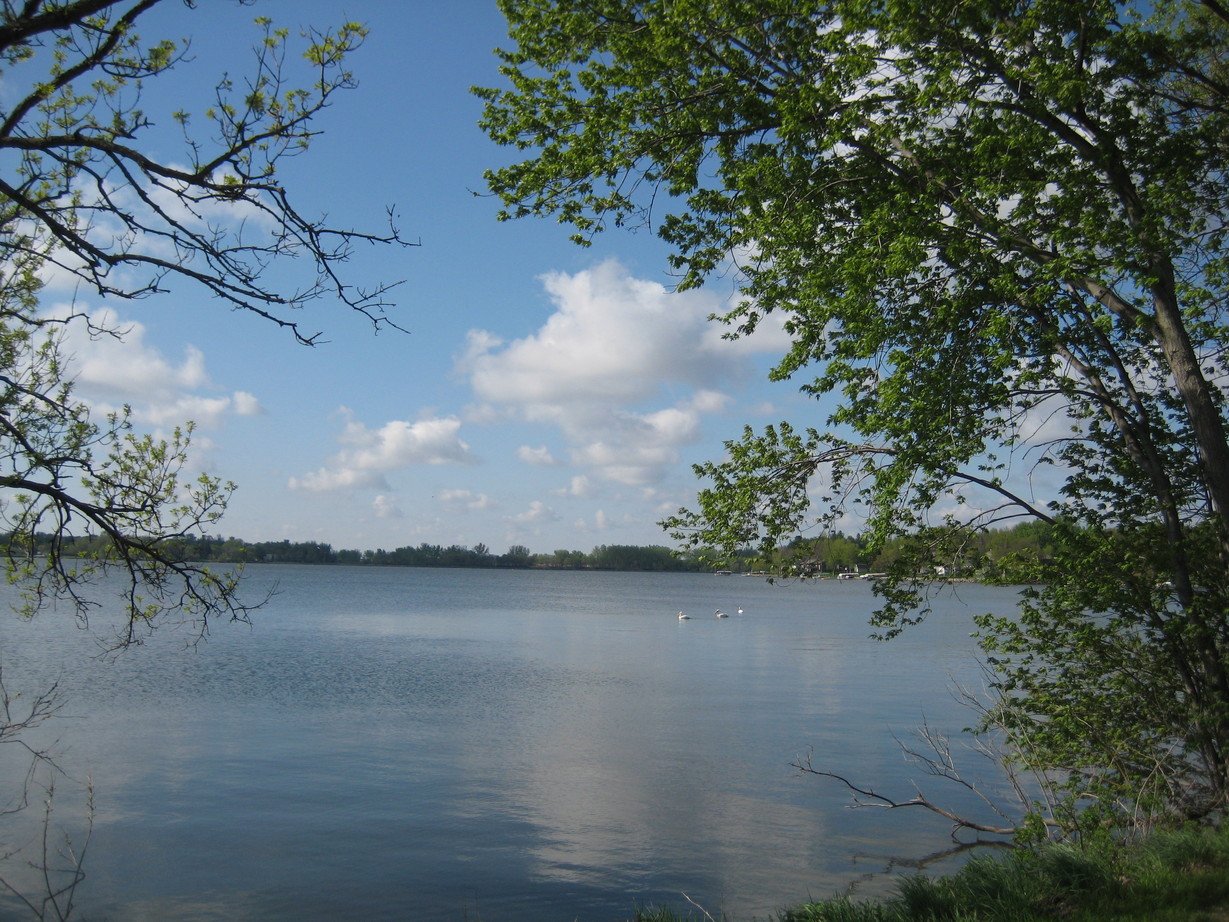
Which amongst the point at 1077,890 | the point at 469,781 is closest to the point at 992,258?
the point at 1077,890

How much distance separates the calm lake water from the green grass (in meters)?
3.00

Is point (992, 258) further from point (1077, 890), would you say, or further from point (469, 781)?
point (469, 781)

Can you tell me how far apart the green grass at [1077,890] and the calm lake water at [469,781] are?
3.00 metres

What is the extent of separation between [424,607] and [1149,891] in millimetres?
66547

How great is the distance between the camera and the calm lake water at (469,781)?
37.7 feet

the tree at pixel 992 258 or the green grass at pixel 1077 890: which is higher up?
the tree at pixel 992 258

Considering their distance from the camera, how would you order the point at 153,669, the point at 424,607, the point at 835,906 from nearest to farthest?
the point at 835,906 < the point at 153,669 < the point at 424,607

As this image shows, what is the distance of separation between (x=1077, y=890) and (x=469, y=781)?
11593mm

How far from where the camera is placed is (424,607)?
7019 centimetres

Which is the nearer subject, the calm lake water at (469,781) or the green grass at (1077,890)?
the green grass at (1077,890)

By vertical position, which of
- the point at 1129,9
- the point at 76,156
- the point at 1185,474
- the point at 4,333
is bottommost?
the point at 1185,474

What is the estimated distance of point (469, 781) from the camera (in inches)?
649

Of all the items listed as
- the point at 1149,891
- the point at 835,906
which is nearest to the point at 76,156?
the point at 835,906

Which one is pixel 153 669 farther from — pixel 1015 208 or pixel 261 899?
pixel 1015 208
